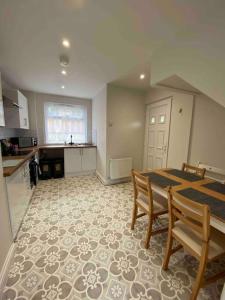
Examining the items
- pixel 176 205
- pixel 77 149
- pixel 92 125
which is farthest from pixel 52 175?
pixel 176 205

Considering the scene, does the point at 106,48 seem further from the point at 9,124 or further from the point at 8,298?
the point at 8,298

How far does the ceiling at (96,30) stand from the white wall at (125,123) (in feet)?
2.98

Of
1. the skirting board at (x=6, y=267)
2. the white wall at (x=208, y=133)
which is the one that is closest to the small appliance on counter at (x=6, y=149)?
the skirting board at (x=6, y=267)

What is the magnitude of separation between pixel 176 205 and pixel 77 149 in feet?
10.7

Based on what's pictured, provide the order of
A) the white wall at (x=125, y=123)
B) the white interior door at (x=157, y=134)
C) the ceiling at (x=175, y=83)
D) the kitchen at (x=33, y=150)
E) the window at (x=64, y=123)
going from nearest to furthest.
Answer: the ceiling at (x=175, y=83)
the kitchen at (x=33, y=150)
the white interior door at (x=157, y=134)
the white wall at (x=125, y=123)
the window at (x=64, y=123)

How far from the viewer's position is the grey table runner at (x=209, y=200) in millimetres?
1075

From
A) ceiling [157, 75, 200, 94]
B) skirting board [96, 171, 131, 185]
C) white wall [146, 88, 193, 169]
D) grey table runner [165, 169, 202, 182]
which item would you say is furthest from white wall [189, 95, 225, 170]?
skirting board [96, 171, 131, 185]

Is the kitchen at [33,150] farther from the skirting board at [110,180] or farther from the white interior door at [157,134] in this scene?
the white interior door at [157,134]

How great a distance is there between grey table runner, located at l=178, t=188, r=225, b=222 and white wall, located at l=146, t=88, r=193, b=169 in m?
1.36

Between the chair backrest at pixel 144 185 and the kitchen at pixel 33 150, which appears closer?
the chair backrest at pixel 144 185

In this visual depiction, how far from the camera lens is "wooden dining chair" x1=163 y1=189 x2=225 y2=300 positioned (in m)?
1.00

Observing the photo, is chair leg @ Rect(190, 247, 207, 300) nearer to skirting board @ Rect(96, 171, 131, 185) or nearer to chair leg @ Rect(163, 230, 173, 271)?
chair leg @ Rect(163, 230, 173, 271)

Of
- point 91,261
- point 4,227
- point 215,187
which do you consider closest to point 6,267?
point 4,227

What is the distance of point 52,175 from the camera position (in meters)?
3.92
